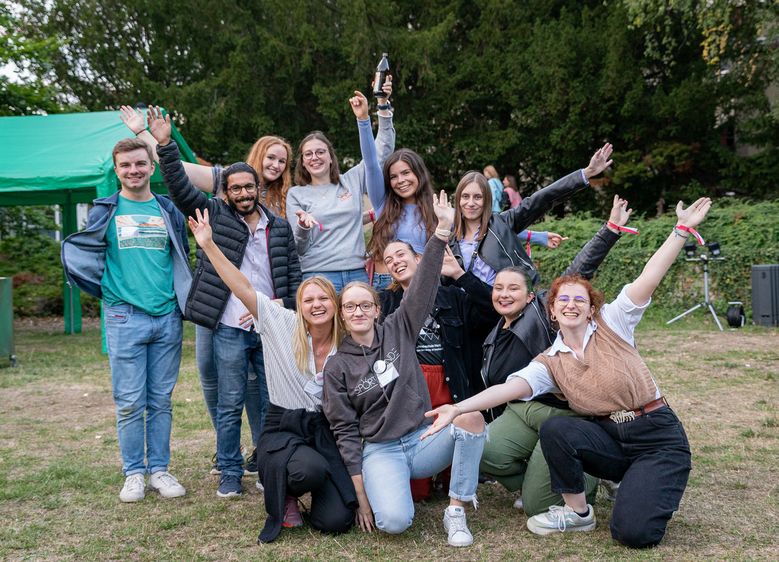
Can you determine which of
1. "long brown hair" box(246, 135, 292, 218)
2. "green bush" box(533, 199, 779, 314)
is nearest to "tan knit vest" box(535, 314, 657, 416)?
"long brown hair" box(246, 135, 292, 218)

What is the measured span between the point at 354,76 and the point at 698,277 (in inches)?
426

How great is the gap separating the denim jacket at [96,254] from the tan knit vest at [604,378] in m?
2.04

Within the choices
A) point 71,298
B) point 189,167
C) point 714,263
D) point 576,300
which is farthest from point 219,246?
point 71,298

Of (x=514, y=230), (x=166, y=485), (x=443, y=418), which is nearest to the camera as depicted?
(x=443, y=418)

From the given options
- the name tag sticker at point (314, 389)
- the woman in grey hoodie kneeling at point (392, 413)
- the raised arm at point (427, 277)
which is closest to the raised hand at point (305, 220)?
the woman in grey hoodie kneeling at point (392, 413)

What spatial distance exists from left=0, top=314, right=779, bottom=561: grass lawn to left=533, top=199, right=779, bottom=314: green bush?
13.8ft

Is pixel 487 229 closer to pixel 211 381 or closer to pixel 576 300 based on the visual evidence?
pixel 576 300

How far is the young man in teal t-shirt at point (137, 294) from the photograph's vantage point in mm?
4352

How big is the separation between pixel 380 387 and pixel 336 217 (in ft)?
4.09

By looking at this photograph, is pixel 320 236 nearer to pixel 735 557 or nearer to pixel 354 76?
pixel 735 557

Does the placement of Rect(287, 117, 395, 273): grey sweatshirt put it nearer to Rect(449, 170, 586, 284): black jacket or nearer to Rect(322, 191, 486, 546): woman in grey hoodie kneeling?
Rect(449, 170, 586, 284): black jacket

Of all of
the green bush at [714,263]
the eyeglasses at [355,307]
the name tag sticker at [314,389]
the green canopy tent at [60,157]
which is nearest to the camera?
the eyeglasses at [355,307]

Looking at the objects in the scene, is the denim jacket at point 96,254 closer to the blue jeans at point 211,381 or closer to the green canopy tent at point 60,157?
the blue jeans at point 211,381

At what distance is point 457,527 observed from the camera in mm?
3688
